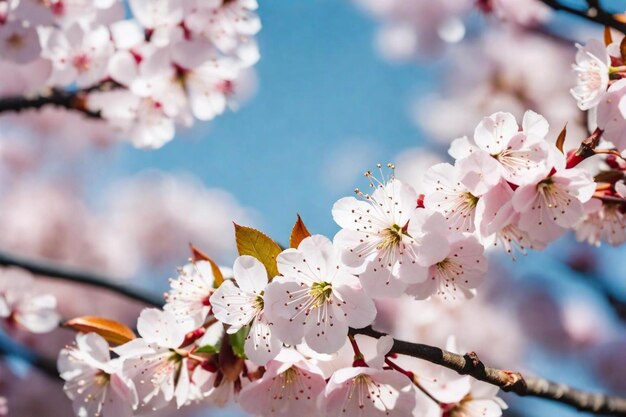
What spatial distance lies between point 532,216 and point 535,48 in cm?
405

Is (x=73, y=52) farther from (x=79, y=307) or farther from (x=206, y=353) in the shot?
(x=79, y=307)

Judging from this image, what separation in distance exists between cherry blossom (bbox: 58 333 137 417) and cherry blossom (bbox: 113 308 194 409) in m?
0.04

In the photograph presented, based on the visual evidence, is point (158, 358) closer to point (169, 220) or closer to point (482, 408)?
point (482, 408)

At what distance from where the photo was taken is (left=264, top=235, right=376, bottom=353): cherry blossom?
1.49m

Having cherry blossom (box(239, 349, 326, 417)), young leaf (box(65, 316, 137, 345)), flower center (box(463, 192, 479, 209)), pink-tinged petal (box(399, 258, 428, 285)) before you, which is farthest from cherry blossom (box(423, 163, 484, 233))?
young leaf (box(65, 316, 137, 345))

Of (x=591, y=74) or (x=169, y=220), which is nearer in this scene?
(x=591, y=74)

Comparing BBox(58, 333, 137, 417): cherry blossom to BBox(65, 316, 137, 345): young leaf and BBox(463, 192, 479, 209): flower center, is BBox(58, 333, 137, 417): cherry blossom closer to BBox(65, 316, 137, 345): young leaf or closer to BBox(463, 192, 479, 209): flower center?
BBox(65, 316, 137, 345): young leaf

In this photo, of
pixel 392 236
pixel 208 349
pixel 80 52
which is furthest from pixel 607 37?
pixel 80 52

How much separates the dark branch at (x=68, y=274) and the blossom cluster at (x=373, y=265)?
132cm

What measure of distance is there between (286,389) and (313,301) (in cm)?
24

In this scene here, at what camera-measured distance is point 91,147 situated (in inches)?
291

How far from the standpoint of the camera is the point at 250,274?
5.04ft

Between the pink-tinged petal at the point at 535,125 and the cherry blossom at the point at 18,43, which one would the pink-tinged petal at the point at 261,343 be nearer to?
the pink-tinged petal at the point at 535,125

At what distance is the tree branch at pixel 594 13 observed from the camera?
183 centimetres
